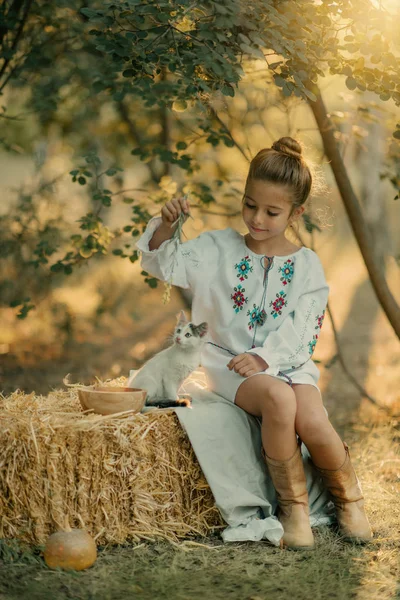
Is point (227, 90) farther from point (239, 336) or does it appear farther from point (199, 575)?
point (199, 575)

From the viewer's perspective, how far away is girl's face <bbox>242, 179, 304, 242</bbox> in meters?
3.31

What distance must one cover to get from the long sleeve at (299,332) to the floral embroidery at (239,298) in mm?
201

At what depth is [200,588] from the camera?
2.67 meters

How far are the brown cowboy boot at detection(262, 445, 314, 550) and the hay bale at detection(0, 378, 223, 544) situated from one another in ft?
0.99

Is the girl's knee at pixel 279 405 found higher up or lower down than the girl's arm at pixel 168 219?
lower down

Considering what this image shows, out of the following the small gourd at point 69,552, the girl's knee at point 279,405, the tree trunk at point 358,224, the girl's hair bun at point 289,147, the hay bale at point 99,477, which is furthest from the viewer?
the tree trunk at point 358,224

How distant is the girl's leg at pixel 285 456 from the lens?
3064mm

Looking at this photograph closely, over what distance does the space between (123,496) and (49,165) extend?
610cm

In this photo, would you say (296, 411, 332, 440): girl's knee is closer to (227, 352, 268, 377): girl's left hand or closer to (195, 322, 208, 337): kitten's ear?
(227, 352, 268, 377): girl's left hand

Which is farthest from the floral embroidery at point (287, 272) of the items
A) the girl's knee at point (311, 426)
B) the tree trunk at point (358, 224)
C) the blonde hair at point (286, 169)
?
the tree trunk at point (358, 224)

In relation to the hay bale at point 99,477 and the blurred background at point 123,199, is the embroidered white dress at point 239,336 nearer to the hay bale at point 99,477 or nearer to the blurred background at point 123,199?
the hay bale at point 99,477

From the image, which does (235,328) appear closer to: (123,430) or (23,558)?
(123,430)

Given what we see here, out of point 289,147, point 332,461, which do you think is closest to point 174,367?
point 332,461

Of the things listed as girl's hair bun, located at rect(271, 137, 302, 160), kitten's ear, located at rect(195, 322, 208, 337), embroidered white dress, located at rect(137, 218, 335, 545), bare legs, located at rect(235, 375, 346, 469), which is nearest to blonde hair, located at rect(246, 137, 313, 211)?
girl's hair bun, located at rect(271, 137, 302, 160)
